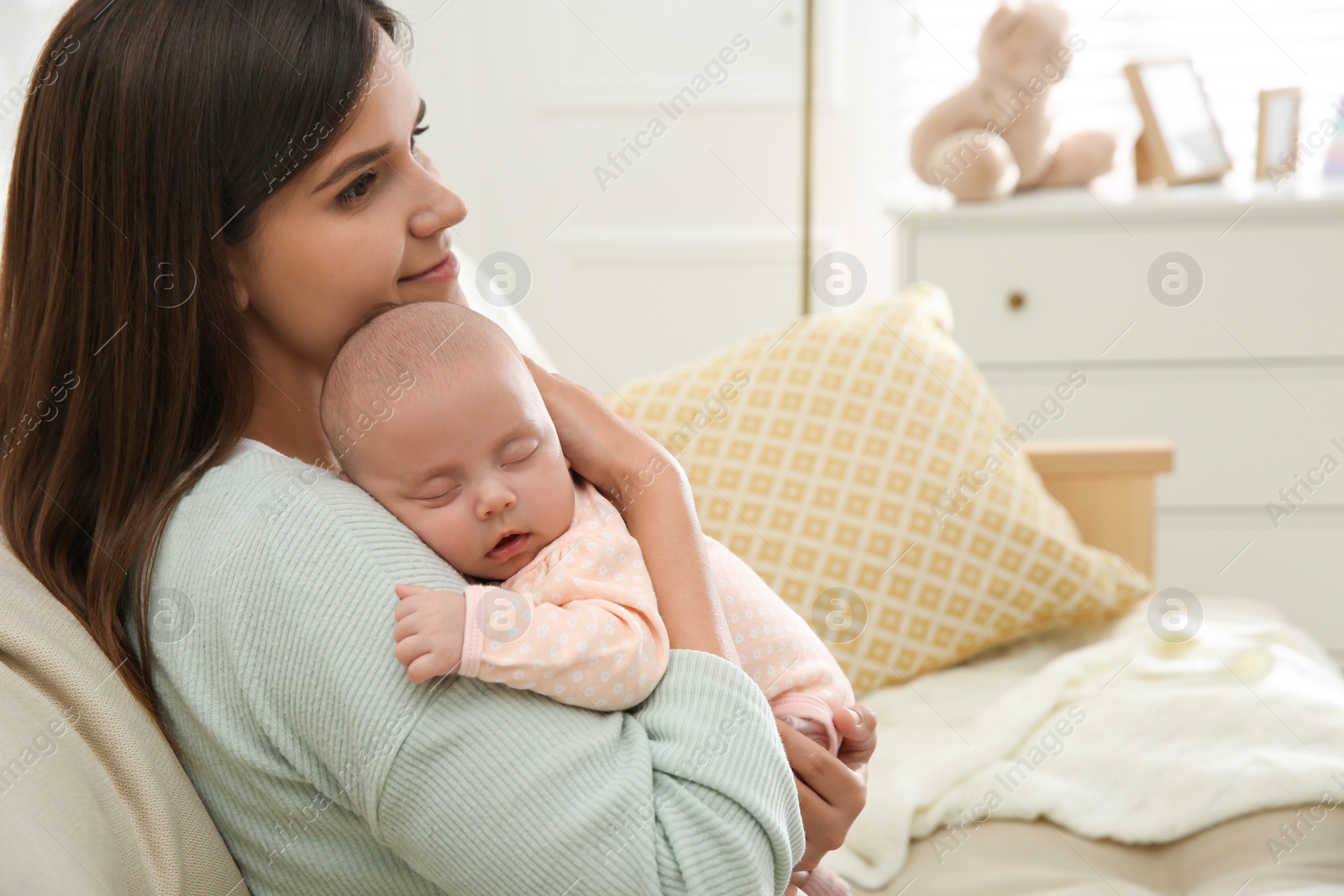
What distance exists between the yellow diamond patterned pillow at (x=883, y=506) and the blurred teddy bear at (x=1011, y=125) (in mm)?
1005

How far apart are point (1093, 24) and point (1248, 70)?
40 centimetres

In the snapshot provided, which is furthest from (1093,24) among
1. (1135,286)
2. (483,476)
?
(483,476)

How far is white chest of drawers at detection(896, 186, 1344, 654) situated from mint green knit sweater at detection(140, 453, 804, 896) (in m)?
1.86

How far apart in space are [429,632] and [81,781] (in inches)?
9.6

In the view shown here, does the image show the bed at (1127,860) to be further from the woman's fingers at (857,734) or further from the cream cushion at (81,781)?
the cream cushion at (81,781)

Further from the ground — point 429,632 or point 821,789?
point 429,632

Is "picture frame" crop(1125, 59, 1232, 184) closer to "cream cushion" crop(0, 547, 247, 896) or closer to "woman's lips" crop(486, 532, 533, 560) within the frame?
"woman's lips" crop(486, 532, 533, 560)

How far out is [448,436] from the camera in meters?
0.80

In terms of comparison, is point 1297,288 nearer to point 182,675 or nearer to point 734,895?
point 734,895

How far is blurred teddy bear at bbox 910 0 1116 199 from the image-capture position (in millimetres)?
2463

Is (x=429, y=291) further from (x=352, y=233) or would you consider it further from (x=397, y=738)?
(x=397, y=738)

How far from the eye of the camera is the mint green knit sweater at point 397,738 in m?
0.71

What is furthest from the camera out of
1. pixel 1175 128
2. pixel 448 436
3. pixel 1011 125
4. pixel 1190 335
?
pixel 1175 128

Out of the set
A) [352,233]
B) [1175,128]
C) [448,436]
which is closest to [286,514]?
[448,436]
